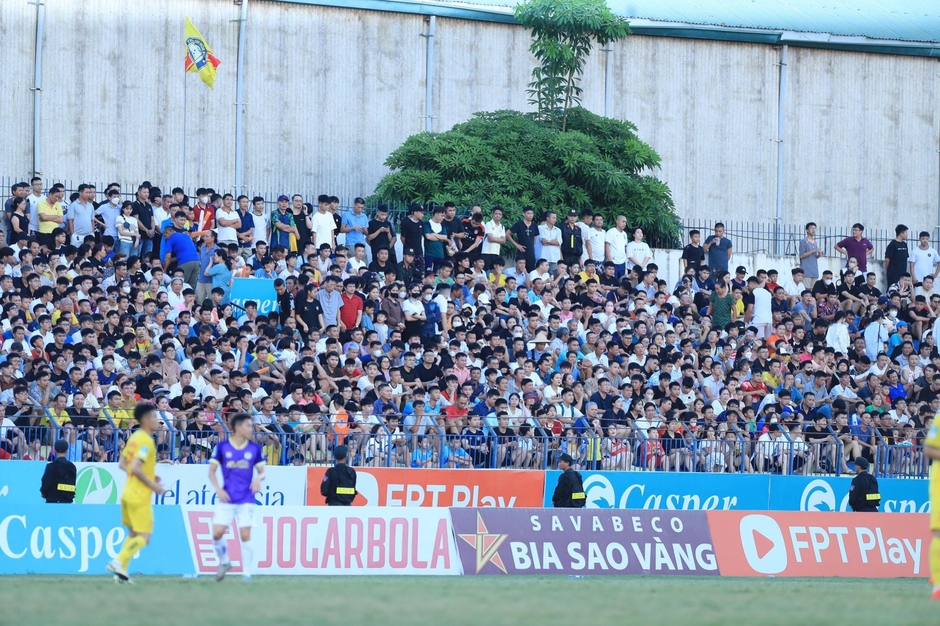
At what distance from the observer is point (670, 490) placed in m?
23.8

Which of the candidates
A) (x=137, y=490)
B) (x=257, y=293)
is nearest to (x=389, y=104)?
(x=257, y=293)

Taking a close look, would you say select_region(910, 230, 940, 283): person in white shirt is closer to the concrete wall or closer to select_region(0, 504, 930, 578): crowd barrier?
the concrete wall

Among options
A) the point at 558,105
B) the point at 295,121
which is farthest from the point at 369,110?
the point at 558,105

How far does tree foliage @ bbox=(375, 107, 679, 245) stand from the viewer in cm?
3381

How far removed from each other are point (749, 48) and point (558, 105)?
728 cm

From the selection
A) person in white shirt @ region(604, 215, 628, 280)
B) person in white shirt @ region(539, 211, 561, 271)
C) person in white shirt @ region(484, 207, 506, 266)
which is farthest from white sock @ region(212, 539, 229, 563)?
person in white shirt @ region(604, 215, 628, 280)

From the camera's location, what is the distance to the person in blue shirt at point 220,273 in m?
26.4

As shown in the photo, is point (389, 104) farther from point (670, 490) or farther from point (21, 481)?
point (21, 481)

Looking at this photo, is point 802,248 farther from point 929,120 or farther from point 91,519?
point 91,519

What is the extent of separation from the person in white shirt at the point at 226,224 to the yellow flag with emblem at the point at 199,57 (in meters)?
5.26

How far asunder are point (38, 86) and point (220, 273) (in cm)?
1028

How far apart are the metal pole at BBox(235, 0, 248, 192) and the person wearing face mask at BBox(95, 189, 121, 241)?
28.7 ft

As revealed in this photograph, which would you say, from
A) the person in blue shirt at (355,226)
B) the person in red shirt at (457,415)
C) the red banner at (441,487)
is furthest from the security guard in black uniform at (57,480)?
the person in blue shirt at (355,226)

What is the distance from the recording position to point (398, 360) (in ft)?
84.4
